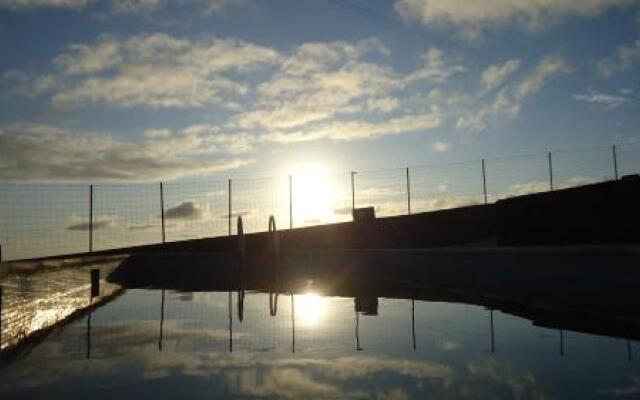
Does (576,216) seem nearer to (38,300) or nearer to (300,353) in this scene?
(300,353)

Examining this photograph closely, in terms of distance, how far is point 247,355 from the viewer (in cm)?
527

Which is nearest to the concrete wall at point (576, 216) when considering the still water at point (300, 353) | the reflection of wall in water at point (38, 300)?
the still water at point (300, 353)

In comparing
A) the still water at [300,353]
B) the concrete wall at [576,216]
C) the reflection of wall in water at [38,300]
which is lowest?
the still water at [300,353]

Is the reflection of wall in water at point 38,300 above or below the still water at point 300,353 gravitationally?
above

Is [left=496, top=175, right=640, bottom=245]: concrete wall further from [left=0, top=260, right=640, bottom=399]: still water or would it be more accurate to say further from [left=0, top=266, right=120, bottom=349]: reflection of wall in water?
[left=0, top=266, right=120, bottom=349]: reflection of wall in water

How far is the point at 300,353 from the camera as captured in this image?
5316mm

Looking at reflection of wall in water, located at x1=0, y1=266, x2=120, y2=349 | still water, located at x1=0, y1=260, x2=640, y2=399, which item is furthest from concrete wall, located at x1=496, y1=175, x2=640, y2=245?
reflection of wall in water, located at x1=0, y1=266, x2=120, y2=349

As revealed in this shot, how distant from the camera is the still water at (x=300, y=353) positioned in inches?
159

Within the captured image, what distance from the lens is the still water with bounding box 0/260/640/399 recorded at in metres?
4.05

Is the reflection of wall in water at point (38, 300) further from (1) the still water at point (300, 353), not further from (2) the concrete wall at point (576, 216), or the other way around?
(2) the concrete wall at point (576, 216)

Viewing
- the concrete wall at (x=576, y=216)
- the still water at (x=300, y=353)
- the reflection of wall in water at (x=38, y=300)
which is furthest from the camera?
the concrete wall at (x=576, y=216)

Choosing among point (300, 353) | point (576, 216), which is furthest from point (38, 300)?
point (576, 216)

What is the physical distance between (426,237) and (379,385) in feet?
45.1

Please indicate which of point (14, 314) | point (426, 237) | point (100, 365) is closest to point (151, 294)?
point (14, 314)
